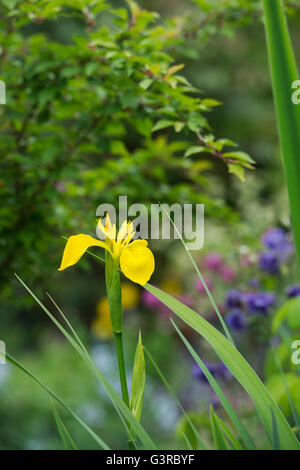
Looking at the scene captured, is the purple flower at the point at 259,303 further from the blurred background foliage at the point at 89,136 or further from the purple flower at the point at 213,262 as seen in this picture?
the purple flower at the point at 213,262

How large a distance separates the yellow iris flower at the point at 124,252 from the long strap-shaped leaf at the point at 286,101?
18 centimetres

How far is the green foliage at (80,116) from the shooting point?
36.0 inches

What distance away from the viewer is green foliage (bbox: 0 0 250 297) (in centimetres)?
91

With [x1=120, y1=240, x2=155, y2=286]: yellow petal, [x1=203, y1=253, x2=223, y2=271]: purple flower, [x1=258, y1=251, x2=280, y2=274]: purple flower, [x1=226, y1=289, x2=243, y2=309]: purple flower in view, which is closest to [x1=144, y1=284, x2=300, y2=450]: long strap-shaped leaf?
[x1=120, y1=240, x2=155, y2=286]: yellow petal

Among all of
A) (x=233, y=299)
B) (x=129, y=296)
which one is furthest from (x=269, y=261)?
(x=129, y=296)

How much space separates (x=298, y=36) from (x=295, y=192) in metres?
4.98

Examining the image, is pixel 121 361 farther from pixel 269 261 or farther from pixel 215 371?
pixel 269 261

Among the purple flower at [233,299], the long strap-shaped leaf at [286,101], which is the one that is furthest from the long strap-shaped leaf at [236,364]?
the purple flower at [233,299]

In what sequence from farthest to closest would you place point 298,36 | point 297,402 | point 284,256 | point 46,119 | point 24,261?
point 298,36 → point 284,256 → point 24,261 → point 46,119 → point 297,402

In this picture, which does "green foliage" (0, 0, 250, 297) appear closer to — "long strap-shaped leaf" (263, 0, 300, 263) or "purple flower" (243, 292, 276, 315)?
"long strap-shaped leaf" (263, 0, 300, 263)

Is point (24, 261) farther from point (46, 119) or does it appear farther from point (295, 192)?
point (295, 192)

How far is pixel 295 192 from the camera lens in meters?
0.56

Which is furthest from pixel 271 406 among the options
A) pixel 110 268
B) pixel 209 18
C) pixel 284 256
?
pixel 284 256

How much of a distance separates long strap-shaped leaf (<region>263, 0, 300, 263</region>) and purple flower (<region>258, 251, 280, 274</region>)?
1.00 metres
